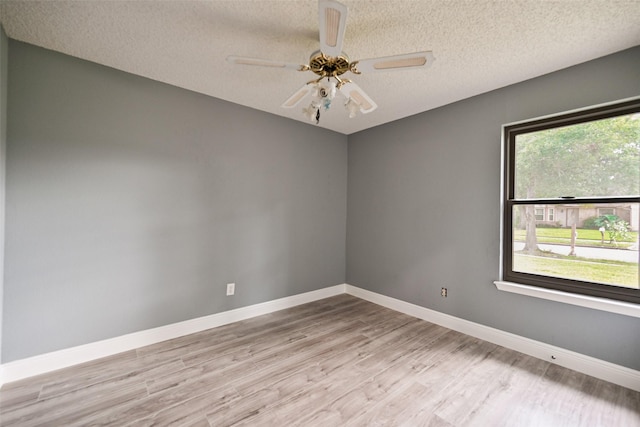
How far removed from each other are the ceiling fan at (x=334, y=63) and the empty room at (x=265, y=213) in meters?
0.02

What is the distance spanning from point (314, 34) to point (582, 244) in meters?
2.72

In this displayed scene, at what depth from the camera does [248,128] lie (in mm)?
3074

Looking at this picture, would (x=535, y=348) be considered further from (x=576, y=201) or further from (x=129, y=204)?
(x=129, y=204)

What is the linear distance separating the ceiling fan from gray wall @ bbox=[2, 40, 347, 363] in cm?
124

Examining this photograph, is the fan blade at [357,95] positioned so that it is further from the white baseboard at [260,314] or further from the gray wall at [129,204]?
the white baseboard at [260,314]

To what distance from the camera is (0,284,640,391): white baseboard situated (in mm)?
1926

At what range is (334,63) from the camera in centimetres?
168

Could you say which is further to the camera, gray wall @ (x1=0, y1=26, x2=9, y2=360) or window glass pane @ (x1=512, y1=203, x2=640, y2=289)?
window glass pane @ (x1=512, y1=203, x2=640, y2=289)

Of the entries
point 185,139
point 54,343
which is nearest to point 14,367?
point 54,343

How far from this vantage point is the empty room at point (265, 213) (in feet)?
5.50

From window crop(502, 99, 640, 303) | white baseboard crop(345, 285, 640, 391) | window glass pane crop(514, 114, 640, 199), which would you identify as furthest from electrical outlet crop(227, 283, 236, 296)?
window glass pane crop(514, 114, 640, 199)

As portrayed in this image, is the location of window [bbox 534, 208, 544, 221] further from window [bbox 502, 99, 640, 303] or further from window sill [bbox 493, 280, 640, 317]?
window sill [bbox 493, 280, 640, 317]

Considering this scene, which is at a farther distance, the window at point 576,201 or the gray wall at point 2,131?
the window at point 576,201

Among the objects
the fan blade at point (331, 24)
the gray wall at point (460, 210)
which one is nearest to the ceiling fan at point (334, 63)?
the fan blade at point (331, 24)
